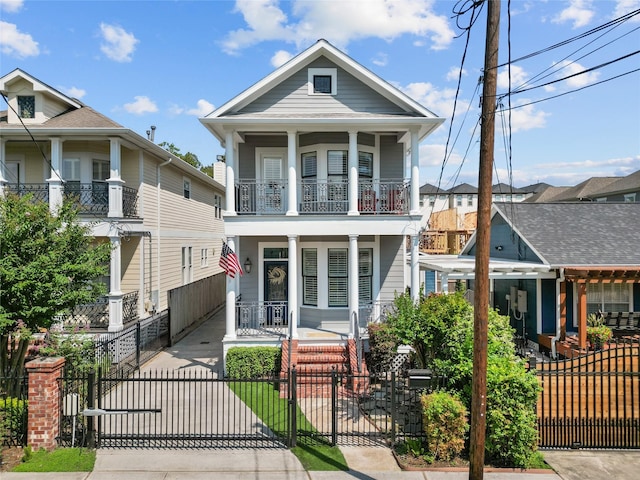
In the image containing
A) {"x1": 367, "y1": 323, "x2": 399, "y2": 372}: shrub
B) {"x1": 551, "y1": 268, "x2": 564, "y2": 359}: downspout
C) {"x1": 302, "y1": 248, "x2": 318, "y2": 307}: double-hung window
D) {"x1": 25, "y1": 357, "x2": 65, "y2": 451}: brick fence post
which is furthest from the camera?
{"x1": 302, "y1": 248, "x2": 318, "y2": 307}: double-hung window

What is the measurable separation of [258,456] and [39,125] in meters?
13.9

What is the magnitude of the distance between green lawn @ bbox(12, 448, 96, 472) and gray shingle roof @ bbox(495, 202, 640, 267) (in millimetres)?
13717

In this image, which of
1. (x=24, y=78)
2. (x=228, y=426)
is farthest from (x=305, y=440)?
(x=24, y=78)

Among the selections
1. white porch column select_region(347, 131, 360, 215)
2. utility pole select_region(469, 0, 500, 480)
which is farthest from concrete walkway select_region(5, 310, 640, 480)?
white porch column select_region(347, 131, 360, 215)

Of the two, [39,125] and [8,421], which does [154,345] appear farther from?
[39,125]

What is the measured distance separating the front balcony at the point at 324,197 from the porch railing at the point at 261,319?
2.99 metres

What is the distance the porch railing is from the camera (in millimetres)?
12945

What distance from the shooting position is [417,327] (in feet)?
29.8

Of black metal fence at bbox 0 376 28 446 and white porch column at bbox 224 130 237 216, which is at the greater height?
white porch column at bbox 224 130 237 216

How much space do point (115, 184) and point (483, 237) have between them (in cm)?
1277

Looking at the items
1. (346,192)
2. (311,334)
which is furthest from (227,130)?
(311,334)

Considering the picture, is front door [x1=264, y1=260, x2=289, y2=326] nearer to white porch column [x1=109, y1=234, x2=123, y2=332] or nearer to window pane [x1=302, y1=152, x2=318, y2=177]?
window pane [x1=302, y1=152, x2=318, y2=177]

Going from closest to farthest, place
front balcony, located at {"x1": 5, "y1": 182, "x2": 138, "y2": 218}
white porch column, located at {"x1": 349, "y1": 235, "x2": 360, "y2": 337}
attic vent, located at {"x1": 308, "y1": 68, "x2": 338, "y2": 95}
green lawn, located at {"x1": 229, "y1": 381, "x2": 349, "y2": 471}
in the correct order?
green lawn, located at {"x1": 229, "y1": 381, "x2": 349, "y2": 471} < white porch column, located at {"x1": 349, "y1": 235, "x2": 360, "y2": 337} < attic vent, located at {"x1": 308, "y1": 68, "x2": 338, "y2": 95} < front balcony, located at {"x1": 5, "y1": 182, "x2": 138, "y2": 218}

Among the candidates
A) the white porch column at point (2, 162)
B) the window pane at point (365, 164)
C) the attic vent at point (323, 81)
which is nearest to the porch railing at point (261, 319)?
the window pane at point (365, 164)
